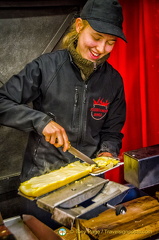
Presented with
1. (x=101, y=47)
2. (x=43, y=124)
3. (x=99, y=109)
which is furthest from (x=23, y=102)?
(x=101, y=47)

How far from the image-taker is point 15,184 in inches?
155

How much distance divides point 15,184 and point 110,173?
132cm

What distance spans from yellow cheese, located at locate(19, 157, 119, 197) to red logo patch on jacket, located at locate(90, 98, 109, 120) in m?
0.56

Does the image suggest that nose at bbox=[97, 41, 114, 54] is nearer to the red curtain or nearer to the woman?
the woman

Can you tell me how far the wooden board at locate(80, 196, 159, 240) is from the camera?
2.15m

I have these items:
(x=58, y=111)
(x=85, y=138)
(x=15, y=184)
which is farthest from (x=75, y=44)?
(x=15, y=184)

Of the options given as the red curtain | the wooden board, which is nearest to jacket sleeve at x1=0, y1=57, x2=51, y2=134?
the wooden board

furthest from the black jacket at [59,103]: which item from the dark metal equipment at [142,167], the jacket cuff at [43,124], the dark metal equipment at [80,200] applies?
the dark metal equipment at [80,200]

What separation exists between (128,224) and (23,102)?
4.68 ft

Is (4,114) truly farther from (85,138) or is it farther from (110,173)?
(110,173)

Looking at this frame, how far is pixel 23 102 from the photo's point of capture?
108 inches

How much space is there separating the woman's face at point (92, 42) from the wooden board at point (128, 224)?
1412 mm

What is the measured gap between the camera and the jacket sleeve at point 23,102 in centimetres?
249

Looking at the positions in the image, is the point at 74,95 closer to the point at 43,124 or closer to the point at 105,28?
the point at 43,124
